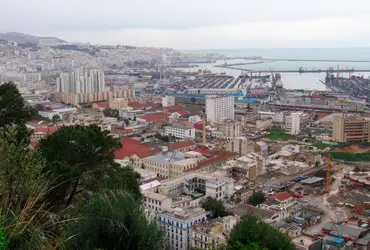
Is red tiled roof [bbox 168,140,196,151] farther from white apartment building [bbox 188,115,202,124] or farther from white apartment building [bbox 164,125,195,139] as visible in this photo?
white apartment building [bbox 188,115,202,124]

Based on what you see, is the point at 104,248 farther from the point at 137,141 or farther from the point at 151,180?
the point at 137,141

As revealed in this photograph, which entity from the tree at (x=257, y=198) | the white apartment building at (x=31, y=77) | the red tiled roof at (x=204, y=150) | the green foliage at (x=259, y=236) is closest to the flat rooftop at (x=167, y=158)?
the red tiled roof at (x=204, y=150)

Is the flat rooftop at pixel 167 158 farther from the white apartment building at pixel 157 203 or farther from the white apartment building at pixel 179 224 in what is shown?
the white apartment building at pixel 179 224

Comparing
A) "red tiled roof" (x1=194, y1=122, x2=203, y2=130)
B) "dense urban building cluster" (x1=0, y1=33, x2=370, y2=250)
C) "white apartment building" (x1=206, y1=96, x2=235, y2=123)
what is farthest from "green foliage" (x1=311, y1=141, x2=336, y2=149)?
"white apartment building" (x1=206, y1=96, x2=235, y2=123)

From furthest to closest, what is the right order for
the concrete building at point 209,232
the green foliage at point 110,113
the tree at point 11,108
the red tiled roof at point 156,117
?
1. the green foliage at point 110,113
2. the red tiled roof at point 156,117
3. the concrete building at point 209,232
4. the tree at point 11,108

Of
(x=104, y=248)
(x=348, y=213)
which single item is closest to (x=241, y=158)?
(x=348, y=213)

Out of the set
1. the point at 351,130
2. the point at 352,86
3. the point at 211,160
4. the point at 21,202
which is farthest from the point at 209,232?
the point at 352,86

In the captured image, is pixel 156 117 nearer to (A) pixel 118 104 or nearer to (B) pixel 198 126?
(B) pixel 198 126
